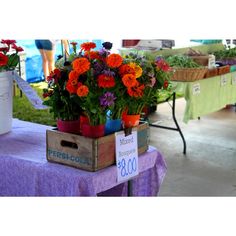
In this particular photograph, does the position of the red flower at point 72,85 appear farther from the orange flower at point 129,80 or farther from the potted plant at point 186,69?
the potted plant at point 186,69

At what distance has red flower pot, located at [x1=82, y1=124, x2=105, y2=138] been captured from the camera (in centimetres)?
176

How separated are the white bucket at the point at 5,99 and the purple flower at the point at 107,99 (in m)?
0.63

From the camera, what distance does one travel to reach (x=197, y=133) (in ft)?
16.7

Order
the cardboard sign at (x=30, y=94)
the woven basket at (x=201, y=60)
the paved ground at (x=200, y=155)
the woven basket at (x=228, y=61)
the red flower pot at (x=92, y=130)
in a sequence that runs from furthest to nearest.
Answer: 1. the woven basket at (x=228, y=61)
2. the woven basket at (x=201, y=60)
3. the paved ground at (x=200, y=155)
4. the cardboard sign at (x=30, y=94)
5. the red flower pot at (x=92, y=130)

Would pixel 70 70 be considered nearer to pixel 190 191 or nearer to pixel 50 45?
pixel 190 191

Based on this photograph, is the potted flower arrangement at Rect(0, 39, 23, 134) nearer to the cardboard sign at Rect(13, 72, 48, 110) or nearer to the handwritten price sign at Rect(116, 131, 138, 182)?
the cardboard sign at Rect(13, 72, 48, 110)

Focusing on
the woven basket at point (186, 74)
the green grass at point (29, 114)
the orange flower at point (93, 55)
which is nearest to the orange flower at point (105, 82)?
the orange flower at point (93, 55)

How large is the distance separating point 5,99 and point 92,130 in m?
0.59

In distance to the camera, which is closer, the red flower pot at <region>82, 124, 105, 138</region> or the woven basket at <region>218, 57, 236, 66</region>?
the red flower pot at <region>82, 124, 105, 138</region>

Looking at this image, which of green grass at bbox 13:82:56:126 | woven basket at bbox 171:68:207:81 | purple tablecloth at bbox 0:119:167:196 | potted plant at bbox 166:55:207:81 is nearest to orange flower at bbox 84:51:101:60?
purple tablecloth at bbox 0:119:167:196

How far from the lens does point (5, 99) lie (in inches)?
84.6

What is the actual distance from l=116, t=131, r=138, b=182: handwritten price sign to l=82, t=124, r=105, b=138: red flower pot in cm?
8

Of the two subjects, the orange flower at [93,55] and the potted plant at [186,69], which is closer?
the orange flower at [93,55]

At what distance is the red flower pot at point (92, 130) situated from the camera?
5.76 feet
